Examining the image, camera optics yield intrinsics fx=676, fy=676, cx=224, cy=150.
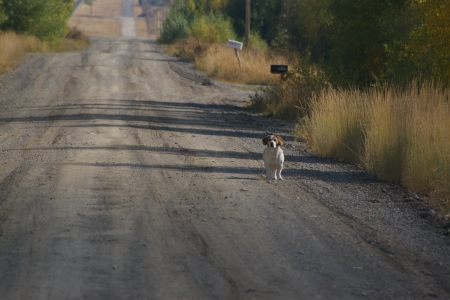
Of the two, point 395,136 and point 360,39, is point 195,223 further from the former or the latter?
point 360,39

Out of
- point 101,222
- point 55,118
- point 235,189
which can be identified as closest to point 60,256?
point 101,222

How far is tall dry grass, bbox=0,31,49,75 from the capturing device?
3335 centimetres

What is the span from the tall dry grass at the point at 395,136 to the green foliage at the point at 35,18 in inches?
1321

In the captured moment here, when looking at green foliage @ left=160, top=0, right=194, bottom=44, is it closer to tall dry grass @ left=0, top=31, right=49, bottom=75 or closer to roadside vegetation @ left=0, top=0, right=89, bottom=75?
roadside vegetation @ left=0, top=0, right=89, bottom=75

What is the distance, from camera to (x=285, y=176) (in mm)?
10727

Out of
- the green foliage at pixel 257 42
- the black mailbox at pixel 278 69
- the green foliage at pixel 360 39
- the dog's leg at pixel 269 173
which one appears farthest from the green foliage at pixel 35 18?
the dog's leg at pixel 269 173

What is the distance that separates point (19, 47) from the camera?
39.7 m

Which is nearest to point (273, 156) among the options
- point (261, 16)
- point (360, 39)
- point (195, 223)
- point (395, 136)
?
point (395, 136)

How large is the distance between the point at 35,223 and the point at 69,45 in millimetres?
46746

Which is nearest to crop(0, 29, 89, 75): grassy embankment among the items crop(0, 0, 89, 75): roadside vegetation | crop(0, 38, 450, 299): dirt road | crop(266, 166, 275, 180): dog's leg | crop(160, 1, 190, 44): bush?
crop(0, 0, 89, 75): roadside vegetation

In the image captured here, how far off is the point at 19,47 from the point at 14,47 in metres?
1.40

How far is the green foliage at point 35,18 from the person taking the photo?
142 ft

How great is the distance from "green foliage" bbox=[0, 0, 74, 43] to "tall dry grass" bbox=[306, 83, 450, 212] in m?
33.5

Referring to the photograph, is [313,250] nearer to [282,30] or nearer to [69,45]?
[282,30]
